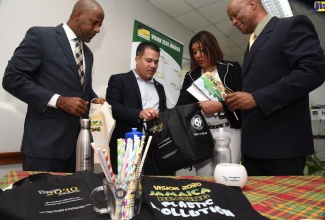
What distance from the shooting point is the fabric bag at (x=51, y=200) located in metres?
0.51

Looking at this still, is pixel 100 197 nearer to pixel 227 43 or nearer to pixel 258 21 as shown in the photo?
pixel 258 21

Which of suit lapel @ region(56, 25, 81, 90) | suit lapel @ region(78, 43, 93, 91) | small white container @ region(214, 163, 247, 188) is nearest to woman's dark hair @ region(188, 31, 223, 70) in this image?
suit lapel @ region(78, 43, 93, 91)

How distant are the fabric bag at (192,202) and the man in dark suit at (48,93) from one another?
823mm

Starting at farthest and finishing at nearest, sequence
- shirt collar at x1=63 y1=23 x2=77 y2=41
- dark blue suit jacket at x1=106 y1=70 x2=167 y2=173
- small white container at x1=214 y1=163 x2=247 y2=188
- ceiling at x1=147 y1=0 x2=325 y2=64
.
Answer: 1. ceiling at x1=147 y1=0 x2=325 y2=64
2. dark blue suit jacket at x1=106 y1=70 x2=167 y2=173
3. shirt collar at x1=63 y1=23 x2=77 y2=41
4. small white container at x1=214 y1=163 x2=247 y2=188

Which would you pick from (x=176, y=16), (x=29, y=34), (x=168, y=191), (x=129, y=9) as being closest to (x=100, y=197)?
(x=168, y=191)

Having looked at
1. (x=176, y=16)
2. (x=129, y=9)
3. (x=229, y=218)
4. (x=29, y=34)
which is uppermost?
(x=176, y=16)

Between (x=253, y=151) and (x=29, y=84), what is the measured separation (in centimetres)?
124

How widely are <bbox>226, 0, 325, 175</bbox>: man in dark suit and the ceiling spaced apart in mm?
2466

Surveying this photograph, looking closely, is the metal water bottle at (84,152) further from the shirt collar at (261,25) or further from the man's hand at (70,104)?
the shirt collar at (261,25)

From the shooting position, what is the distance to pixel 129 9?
10.3ft

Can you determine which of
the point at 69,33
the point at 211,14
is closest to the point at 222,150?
the point at 69,33

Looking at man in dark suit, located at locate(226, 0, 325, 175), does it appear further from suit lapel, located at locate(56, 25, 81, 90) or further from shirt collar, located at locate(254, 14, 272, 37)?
suit lapel, located at locate(56, 25, 81, 90)

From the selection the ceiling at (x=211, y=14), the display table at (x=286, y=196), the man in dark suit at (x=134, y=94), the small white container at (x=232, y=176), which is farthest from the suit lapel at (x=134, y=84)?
the ceiling at (x=211, y=14)

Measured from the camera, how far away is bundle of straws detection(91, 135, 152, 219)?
20.1 inches
